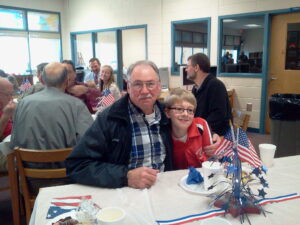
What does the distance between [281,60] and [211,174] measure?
4.48 metres

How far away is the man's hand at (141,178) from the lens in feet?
4.44

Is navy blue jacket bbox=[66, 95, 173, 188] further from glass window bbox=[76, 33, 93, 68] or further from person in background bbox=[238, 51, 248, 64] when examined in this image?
glass window bbox=[76, 33, 93, 68]

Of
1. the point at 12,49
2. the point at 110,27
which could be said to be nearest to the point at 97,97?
the point at 110,27

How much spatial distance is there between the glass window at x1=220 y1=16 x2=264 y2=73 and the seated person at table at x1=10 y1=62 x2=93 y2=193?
416 cm

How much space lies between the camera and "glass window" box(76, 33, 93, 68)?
8.84 metres

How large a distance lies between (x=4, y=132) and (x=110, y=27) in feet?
18.8

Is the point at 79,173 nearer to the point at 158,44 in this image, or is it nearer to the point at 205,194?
the point at 205,194

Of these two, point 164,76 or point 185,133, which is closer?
point 185,133

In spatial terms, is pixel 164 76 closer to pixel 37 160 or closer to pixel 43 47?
pixel 43 47

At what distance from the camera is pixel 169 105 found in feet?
5.66

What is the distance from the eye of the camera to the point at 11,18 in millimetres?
8055

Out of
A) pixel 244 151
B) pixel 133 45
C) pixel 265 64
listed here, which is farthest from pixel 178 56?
pixel 244 151

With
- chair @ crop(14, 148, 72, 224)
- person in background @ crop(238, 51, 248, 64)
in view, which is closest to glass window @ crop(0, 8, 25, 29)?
person in background @ crop(238, 51, 248, 64)

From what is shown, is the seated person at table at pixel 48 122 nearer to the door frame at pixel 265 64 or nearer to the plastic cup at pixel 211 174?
the plastic cup at pixel 211 174
